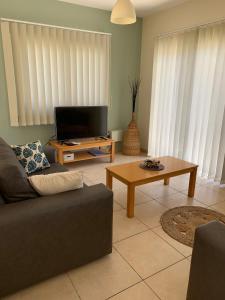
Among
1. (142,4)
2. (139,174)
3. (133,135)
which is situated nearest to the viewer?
(139,174)

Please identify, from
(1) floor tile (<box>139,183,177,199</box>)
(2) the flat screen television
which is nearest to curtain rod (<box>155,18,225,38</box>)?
(2) the flat screen television

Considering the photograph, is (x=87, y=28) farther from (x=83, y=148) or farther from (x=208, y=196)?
(x=208, y=196)

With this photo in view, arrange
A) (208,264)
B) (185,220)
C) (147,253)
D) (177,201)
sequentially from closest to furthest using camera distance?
1. (208,264)
2. (147,253)
3. (185,220)
4. (177,201)

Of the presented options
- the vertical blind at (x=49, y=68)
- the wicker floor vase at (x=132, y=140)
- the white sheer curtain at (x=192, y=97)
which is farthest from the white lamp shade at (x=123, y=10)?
the wicker floor vase at (x=132, y=140)

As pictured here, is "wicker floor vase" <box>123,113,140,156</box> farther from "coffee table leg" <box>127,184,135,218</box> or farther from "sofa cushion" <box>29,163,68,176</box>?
"coffee table leg" <box>127,184,135,218</box>

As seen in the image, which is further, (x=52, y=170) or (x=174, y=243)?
(x=52, y=170)

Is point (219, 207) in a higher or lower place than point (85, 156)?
lower

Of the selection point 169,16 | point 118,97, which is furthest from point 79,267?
point 169,16

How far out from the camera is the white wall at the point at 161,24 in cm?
323

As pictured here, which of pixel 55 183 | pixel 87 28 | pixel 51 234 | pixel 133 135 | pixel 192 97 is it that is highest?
pixel 87 28

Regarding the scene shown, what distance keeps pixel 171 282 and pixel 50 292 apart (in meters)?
0.86

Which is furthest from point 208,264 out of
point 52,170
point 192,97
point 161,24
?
point 161,24

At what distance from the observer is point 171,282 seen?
5.45 feet

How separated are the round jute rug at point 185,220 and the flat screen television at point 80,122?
211 centimetres
